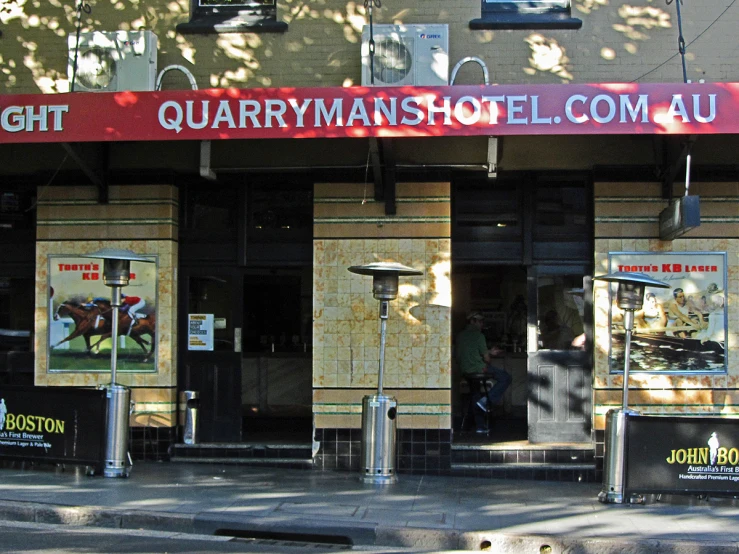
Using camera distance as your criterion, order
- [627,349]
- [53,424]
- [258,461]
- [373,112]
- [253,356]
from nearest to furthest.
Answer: [627,349]
[373,112]
[53,424]
[258,461]
[253,356]

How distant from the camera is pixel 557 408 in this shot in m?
11.9

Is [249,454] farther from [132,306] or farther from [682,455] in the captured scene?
[682,455]

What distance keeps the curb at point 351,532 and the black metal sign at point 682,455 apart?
1.51m

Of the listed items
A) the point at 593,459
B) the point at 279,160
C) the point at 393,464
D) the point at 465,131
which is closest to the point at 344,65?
the point at 279,160

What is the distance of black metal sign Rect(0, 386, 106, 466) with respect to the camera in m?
10.5

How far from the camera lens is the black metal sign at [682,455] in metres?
9.48

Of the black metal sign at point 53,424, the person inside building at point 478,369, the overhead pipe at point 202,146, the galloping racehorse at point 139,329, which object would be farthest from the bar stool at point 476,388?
A: the black metal sign at point 53,424

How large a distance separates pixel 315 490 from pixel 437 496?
132 centimetres

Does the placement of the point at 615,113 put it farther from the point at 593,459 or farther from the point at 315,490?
the point at 315,490

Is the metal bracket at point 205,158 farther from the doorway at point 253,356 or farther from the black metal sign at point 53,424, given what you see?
the black metal sign at point 53,424

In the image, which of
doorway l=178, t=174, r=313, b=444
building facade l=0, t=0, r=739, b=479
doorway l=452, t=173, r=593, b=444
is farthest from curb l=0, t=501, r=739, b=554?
doorway l=452, t=173, r=593, b=444

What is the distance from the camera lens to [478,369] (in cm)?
1320

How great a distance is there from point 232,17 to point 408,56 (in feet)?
7.68

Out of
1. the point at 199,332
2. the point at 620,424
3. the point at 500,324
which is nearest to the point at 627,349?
the point at 620,424
